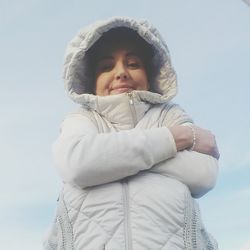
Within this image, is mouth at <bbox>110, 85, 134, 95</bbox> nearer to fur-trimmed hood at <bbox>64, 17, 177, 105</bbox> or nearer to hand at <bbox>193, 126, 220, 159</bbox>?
fur-trimmed hood at <bbox>64, 17, 177, 105</bbox>

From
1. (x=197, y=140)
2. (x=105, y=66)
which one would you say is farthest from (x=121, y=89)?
(x=197, y=140)

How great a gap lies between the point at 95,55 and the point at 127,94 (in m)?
0.20

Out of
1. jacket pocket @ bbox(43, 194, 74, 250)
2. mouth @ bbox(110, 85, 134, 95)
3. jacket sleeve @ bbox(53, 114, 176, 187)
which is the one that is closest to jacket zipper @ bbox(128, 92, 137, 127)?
mouth @ bbox(110, 85, 134, 95)

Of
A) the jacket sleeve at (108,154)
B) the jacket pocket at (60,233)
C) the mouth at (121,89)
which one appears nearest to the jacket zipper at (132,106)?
the mouth at (121,89)

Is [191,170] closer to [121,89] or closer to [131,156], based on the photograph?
[131,156]

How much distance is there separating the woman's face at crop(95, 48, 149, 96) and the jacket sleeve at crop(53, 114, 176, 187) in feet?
0.67

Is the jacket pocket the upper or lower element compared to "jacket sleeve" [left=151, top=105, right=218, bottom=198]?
lower

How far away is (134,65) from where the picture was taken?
1.42 metres

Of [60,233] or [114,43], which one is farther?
[114,43]

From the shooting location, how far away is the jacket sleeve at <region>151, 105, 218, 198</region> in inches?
46.5

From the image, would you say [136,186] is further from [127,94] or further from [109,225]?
[127,94]

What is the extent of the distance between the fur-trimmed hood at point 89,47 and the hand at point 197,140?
16 cm

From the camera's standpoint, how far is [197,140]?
1.25m

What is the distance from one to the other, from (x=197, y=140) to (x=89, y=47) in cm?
39
